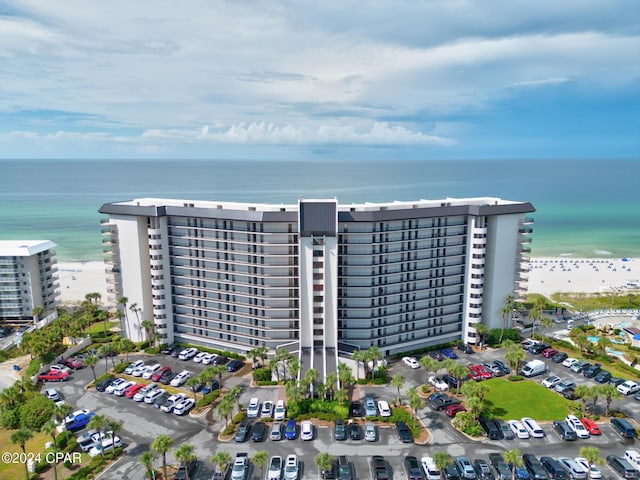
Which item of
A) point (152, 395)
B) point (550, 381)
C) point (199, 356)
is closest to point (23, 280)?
point (199, 356)

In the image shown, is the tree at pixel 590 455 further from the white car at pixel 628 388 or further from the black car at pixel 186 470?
the black car at pixel 186 470

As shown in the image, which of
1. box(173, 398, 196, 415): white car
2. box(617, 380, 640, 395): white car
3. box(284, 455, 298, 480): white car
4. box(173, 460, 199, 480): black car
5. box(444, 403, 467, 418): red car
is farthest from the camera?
box(617, 380, 640, 395): white car

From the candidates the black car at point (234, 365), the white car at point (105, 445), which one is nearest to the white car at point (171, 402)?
the white car at point (105, 445)

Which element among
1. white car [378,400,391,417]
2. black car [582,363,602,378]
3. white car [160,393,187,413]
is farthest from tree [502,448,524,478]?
white car [160,393,187,413]

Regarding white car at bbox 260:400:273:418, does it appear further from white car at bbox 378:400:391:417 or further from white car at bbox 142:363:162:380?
white car at bbox 142:363:162:380

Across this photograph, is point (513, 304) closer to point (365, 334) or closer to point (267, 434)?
point (365, 334)

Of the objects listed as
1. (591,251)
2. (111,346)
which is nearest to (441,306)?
(111,346)

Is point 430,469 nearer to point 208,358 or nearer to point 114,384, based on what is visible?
point 208,358
